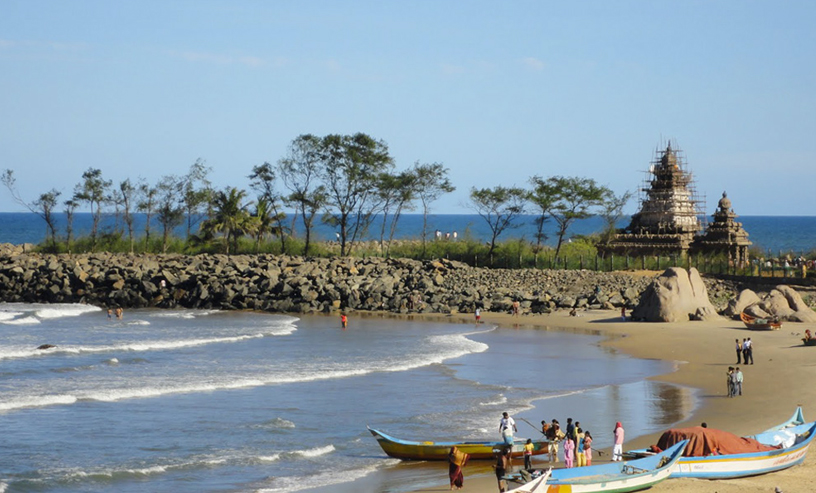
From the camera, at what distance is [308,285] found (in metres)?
57.9

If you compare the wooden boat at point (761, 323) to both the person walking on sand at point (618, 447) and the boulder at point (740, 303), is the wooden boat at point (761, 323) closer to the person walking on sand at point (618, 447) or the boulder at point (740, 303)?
the boulder at point (740, 303)

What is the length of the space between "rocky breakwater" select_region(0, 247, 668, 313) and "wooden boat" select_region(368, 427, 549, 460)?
3178cm

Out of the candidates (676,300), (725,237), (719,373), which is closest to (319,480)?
(719,373)

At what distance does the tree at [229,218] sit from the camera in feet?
244

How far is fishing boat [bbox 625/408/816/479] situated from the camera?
60.2ft

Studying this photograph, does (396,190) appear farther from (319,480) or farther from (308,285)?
(319,480)

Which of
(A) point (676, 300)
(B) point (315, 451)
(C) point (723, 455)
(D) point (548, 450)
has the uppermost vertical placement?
(A) point (676, 300)

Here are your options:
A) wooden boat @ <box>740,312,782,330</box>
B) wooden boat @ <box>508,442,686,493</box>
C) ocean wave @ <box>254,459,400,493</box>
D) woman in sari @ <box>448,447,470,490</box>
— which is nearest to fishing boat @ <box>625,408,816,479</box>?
wooden boat @ <box>508,442,686,493</box>

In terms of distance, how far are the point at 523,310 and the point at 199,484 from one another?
3508cm

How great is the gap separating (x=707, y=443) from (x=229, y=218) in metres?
59.8

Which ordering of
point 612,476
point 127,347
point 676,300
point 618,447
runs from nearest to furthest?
1. point 612,476
2. point 618,447
3. point 127,347
4. point 676,300

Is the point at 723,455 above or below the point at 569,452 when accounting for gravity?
above

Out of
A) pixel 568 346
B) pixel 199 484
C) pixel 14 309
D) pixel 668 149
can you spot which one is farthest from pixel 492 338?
pixel 668 149

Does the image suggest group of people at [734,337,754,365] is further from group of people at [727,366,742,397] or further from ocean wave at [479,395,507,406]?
ocean wave at [479,395,507,406]
